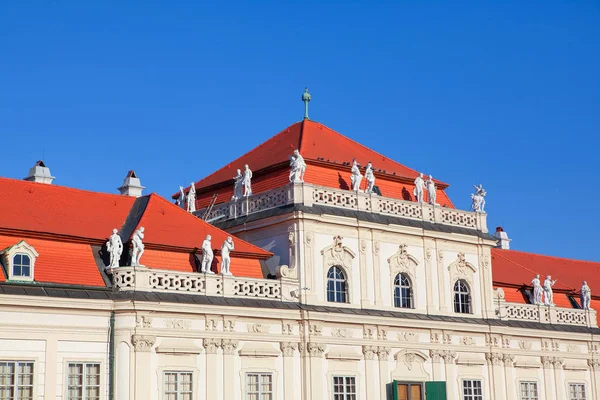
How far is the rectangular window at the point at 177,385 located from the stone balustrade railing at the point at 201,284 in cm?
256

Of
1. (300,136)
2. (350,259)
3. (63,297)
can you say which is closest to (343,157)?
(300,136)

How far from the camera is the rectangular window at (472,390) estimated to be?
39.1 m

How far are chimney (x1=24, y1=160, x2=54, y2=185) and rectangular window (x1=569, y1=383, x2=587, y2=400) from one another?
2380 cm

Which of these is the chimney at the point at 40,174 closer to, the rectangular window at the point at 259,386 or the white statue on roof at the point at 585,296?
the rectangular window at the point at 259,386

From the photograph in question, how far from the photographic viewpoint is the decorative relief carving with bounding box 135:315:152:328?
3027cm

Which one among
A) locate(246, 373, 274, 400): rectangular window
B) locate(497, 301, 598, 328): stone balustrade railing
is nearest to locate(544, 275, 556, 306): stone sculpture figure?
locate(497, 301, 598, 328): stone balustrade railing

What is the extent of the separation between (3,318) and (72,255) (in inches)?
124

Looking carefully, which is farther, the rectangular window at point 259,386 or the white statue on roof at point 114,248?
the rectangular window at point 259,386

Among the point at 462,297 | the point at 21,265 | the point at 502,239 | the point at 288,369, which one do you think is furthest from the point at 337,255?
the point at 502,239

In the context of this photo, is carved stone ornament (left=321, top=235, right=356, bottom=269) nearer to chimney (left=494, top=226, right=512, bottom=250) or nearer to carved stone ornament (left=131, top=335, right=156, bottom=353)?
carved stone ornament (left=131, top=335, right=156, bottom=353)

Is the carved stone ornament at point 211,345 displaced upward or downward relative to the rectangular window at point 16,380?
upward

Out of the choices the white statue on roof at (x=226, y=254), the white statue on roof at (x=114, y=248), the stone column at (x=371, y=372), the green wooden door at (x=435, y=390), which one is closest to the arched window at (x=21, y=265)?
the white statue on roof at (x=114, y=248)

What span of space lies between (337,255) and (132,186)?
8.11 metres

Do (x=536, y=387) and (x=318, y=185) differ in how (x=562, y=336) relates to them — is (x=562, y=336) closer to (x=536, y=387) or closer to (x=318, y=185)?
(x=536, y=387)
